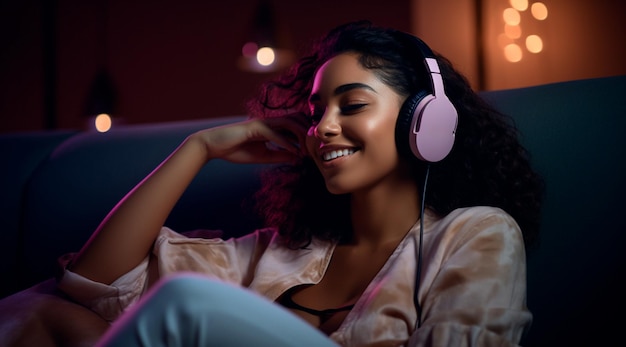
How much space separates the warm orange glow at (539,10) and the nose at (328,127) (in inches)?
90.4

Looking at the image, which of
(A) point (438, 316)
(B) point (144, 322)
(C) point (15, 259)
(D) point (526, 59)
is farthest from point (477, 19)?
(B) point (144, 322)

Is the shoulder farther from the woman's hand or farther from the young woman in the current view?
the woman's hand

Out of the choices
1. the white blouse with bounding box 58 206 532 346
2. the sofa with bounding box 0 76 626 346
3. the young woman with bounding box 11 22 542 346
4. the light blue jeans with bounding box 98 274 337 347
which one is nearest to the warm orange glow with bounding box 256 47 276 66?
the sofa with bounding box 0 76 626 346

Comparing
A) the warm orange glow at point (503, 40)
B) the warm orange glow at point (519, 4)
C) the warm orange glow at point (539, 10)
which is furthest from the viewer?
the warm orange glow at point (503, 40)

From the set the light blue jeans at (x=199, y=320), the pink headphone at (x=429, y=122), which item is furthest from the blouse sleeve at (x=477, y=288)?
the light blue jeans at (x=199, y=320)

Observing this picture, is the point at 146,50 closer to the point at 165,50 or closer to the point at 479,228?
the point at 165,50

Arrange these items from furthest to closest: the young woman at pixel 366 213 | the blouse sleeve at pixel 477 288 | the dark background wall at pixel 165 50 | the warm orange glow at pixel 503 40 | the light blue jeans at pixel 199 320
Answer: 1. the dark background wall at pixel 165 50
2. the warm orange glow at pixel 503 40
3. the young woman at pixel 366 213
4. the blouse sleeve at pixel 477 288
5. the light blue jeans at pixel 199 320

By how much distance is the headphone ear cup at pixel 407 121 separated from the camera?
1.12 meters

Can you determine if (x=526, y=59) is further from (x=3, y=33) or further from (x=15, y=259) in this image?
(x=3, y=33)

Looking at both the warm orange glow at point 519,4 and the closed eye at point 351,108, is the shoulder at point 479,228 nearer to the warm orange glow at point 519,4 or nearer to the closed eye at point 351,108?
the closed eye at point 351,108

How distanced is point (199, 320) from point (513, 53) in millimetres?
2884

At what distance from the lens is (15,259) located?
1843 millimetres

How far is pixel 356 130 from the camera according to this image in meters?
1.14

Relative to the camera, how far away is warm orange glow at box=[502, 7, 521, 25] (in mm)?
3271
